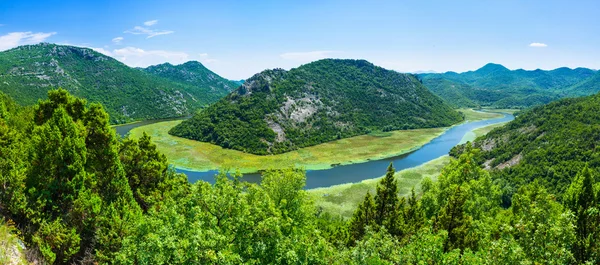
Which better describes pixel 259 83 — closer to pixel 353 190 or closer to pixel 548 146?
pixel 353 190

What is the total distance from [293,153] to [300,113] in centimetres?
3671

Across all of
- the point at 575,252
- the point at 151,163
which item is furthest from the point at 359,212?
the point at 151,163

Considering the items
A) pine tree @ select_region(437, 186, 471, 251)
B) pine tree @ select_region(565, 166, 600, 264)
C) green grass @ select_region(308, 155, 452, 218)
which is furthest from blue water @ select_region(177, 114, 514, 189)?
pine tree @ select_region(565, 166, 600, 264)

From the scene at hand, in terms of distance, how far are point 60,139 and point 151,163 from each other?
11703mm

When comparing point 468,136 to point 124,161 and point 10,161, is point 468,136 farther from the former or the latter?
point 10,161

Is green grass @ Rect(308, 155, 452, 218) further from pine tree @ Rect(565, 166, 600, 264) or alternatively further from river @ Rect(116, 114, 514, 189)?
pine tree @ Rect(565, 166, 600, 264)

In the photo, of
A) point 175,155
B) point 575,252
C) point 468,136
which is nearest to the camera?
point 575,252

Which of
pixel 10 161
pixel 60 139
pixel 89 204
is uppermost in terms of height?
pixel 60 139

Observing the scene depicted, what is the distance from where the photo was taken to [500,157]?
93.0 meters

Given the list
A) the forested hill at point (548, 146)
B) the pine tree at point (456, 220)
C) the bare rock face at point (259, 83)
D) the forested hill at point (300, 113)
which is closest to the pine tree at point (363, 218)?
the pine tree at point (456, 220)

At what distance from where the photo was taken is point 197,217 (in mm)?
16938

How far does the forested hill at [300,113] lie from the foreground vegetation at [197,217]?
253ft

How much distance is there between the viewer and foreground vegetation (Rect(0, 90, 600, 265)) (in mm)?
14773

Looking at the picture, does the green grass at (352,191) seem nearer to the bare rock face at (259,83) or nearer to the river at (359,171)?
the river at (359,171)
